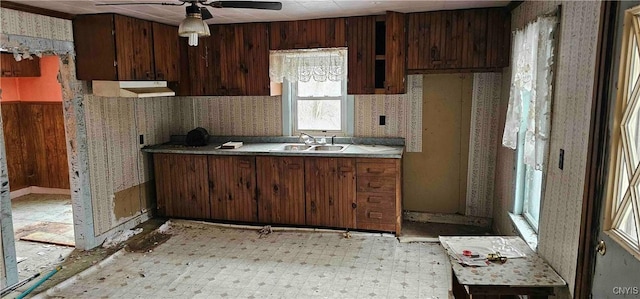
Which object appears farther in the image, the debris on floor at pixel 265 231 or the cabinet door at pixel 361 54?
the debris on floor at pixel 265 231

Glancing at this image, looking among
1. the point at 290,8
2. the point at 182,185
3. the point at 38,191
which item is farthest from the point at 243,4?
the point at 38,191

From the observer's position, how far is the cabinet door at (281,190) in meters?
4.31

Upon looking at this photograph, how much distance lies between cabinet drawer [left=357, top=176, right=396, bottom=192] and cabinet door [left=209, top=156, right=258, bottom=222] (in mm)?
1116

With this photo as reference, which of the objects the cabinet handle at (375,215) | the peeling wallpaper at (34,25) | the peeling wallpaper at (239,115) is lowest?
the cabinet handle at (375,215)

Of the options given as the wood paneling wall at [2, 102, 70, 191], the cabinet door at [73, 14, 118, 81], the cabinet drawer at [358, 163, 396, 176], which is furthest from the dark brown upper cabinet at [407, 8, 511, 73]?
the wood paneling wall at [2, 102, 70, 191]

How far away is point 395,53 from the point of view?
159 inches

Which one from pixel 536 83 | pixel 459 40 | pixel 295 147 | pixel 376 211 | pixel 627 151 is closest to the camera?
pixel 627 151

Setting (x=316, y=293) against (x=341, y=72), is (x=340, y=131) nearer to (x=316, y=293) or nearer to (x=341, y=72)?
(x=341, y=72)

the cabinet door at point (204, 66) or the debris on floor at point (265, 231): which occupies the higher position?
the cabinet door at point (204, 66)

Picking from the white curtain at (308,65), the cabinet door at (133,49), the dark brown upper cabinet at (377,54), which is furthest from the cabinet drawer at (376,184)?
the cabinet door at (133,49)

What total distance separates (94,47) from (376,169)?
2.77 m

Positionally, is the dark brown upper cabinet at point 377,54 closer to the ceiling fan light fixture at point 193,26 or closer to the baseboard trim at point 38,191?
the ceiling fan light fixture at point 193,26

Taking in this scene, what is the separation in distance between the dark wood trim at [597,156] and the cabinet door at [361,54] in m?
2.51

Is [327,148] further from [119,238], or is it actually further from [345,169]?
[119,238]
